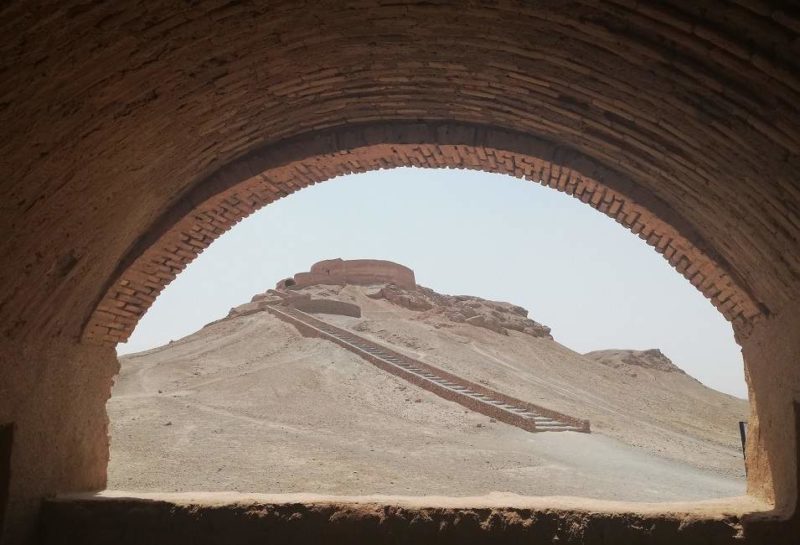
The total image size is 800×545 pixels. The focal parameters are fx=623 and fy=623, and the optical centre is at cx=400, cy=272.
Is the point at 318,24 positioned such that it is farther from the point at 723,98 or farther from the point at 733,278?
the point at 733,278

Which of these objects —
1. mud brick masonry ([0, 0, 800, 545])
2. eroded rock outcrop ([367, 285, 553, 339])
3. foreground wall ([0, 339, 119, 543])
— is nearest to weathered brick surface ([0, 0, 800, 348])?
mud brick masonry ([0, 0, 800, 545])

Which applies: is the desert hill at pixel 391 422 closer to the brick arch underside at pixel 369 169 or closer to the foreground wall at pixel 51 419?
the foreground wall at pixel 51 419

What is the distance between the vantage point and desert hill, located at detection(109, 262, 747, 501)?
392 inches

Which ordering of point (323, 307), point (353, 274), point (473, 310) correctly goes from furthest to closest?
point (353, 274), point (473, 310), point (323, 307)

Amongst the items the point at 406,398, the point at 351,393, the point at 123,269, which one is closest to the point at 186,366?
the point at 351,393

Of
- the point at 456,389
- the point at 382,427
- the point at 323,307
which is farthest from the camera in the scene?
the point at 323,307

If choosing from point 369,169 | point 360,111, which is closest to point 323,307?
point 369,169

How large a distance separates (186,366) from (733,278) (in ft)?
66.0

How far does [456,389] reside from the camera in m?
18.6

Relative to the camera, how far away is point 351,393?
17391 millimetres

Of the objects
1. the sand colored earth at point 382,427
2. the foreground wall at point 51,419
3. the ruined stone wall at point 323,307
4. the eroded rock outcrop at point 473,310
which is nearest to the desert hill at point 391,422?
the sand colored earth at point 382,427

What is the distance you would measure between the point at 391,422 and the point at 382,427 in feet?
2.08

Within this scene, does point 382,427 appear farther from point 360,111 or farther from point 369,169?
point 360,111

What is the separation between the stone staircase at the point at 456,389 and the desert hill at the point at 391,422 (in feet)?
1.29
